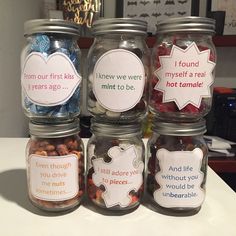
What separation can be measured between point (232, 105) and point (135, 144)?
39.0 inches

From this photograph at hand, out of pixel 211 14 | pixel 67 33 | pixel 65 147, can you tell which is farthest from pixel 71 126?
pixel 211 14

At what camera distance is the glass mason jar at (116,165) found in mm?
450

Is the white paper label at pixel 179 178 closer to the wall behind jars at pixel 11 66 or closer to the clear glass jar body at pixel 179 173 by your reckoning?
the clear glass jar body at pixel 179 173

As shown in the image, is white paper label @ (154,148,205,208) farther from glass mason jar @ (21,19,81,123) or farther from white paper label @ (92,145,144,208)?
glass mason jar @ (21,19,81,123)

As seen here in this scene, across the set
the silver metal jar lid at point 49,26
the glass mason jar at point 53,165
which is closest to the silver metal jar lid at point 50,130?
A: the glass mason jar at point 53,165

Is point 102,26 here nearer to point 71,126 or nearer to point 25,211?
point 71,126

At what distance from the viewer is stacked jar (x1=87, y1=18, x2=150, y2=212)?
1.41 feet

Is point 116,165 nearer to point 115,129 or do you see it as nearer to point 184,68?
point 115,129

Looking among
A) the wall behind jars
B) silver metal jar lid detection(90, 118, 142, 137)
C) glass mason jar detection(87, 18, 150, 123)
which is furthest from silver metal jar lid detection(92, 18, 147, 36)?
the wall behind jars

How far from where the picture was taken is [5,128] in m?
1.05

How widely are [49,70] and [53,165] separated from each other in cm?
13

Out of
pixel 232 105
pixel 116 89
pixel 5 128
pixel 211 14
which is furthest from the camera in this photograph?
pixel 211 14

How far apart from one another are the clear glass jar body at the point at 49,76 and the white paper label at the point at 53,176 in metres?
0.06

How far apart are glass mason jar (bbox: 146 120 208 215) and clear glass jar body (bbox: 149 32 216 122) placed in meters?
0.02
